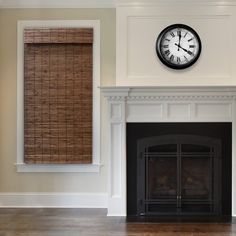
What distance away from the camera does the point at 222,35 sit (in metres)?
4.96

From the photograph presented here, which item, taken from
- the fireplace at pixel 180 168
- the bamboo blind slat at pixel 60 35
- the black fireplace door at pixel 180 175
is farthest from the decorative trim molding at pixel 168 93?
the bamboo blind slat at pixel 60 35

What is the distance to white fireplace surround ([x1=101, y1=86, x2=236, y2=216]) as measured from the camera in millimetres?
4789

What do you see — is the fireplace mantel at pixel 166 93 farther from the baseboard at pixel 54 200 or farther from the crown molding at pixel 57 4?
the baseboard at pixel 54 200

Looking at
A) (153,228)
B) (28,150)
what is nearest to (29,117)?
(28,150)

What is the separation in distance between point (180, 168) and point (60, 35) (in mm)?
2208

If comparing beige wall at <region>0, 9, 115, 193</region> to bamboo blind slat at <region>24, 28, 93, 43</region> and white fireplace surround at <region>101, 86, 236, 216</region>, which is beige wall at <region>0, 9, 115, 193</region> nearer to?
bamboo blind slat at <region>24, 28, 93, 43</region>

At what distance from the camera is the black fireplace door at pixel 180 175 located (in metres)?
4.82

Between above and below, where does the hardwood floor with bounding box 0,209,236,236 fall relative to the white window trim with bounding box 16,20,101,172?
below

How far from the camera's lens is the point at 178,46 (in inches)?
196

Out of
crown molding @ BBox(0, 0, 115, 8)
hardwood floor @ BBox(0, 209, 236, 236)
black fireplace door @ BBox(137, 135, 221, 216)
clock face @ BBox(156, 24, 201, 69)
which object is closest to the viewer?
hardwood floor @ BBox(0, 209, 236, 236)

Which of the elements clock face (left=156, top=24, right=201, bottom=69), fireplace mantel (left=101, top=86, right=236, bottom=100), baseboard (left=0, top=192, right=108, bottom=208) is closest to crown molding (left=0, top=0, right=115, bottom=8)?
clock face (left=156, top=24, right=201, bottom=69)

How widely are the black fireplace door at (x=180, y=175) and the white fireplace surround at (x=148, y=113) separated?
20 centimetres

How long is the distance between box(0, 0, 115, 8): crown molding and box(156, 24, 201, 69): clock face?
807mm

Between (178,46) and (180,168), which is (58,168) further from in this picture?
(178,46)
